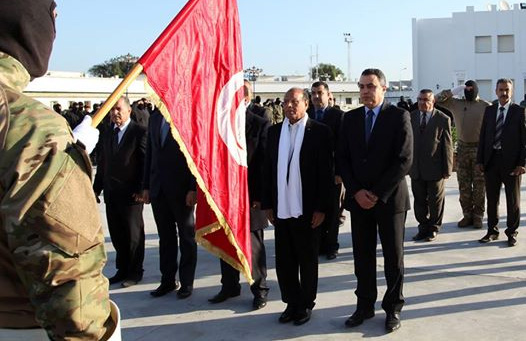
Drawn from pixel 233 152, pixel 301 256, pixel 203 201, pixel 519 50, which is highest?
pixel 519 50

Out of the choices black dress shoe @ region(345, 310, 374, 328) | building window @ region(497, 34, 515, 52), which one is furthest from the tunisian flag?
building window @ region(497, 34, 515, 52)

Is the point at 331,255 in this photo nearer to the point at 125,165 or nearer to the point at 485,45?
the point at 125,165

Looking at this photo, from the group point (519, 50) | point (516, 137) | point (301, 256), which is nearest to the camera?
point (301, 256)

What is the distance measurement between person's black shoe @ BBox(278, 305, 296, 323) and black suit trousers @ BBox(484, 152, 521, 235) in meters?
3.48

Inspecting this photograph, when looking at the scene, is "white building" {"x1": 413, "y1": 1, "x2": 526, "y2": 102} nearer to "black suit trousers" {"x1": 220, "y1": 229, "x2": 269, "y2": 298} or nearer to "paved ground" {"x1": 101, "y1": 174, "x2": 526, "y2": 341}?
"paved ground" {"x1": 101, "y1": 174, "x2": 526, "y2": 341}

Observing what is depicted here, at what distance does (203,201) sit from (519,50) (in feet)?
173

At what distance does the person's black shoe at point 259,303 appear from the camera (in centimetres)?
500

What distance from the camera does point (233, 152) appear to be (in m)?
4.04

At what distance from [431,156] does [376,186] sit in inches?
130

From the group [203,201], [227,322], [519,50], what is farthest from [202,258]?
[519,50]

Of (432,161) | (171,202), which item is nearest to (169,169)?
(171,202)

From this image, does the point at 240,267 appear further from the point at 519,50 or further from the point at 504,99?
the point at 519,50

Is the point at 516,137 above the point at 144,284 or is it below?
above

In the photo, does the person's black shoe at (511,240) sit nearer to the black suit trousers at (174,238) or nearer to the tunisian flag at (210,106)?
the black suit trousers at (174,238)
